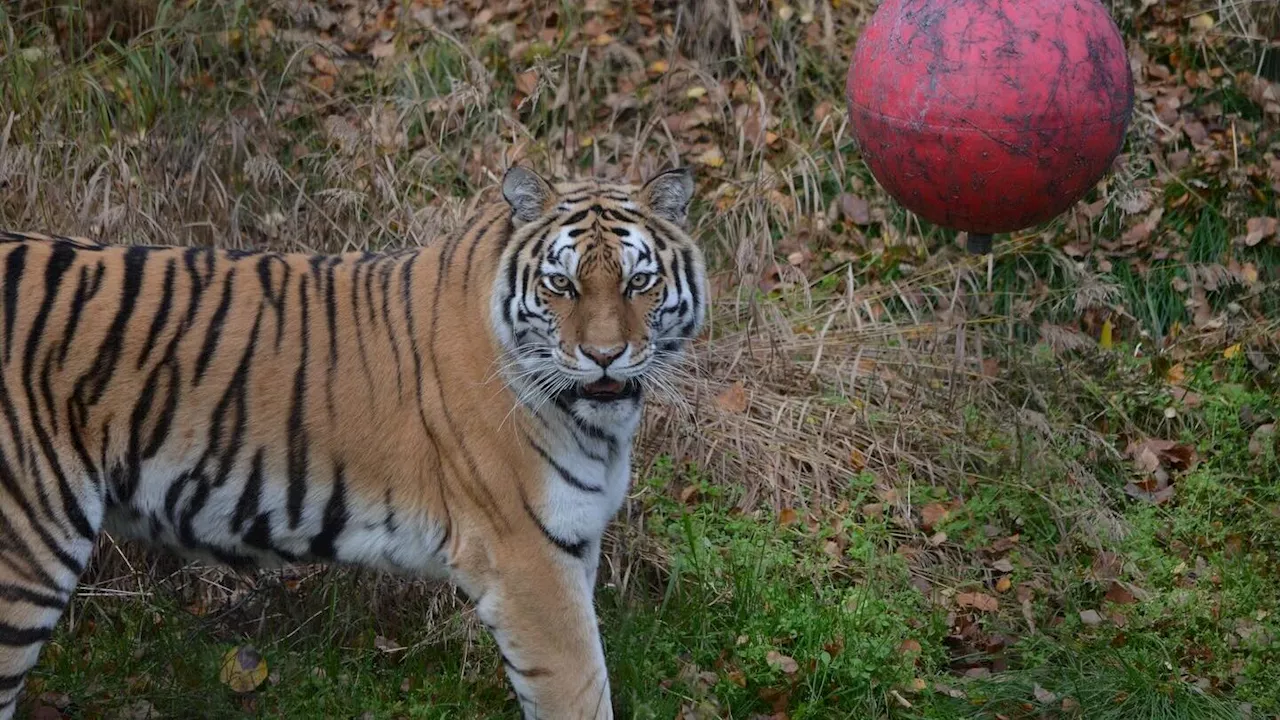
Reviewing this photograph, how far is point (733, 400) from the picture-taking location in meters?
5.60

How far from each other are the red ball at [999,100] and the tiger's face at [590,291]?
0.65m

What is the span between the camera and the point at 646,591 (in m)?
4.85

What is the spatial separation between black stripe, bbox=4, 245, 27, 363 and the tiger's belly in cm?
49

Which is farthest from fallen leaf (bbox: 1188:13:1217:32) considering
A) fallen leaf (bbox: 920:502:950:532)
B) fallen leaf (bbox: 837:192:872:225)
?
fallen leaf (bbox: 920:502:950:532)

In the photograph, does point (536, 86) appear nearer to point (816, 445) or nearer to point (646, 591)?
point (816, 445)

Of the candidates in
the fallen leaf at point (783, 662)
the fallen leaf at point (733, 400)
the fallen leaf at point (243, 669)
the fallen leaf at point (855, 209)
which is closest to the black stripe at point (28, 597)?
the fallen leaf at point (243, 669)

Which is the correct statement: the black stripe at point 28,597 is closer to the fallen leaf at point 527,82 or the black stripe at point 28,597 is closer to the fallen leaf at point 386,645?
the fallen leaf at point 386,645

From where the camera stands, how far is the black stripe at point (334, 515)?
3850 mm

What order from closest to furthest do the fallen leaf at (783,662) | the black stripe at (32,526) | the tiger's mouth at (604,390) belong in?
the black stripe at (32,526) → the tiger's mouth at (604,390) → the fallen leaf at (783,662)

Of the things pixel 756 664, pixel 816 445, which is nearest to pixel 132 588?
pixel 756 664

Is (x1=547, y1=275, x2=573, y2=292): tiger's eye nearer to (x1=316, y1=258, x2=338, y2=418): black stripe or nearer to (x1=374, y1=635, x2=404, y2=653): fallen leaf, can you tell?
(x1=316, y1=258, x2=338, y2=418): black stripe

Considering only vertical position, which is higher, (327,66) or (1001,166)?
(1001,166)

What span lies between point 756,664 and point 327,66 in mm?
4121

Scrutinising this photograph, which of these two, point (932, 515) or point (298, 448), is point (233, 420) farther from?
point (932, 515)
